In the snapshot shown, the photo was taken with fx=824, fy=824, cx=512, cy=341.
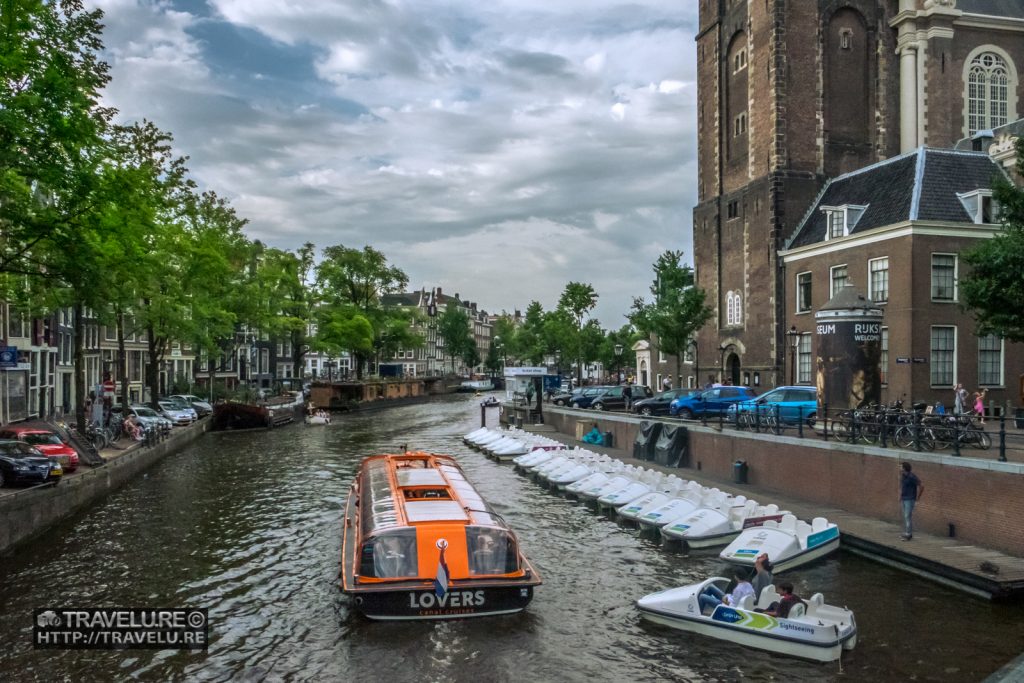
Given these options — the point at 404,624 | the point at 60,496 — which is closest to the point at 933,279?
the point at 404,624

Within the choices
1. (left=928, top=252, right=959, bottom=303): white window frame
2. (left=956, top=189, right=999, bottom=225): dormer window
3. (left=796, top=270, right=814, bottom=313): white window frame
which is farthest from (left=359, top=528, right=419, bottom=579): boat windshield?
(left=796, top=270, right=814, bottom=313): white window frame

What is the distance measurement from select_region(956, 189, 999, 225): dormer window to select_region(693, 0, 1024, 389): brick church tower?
424 inches

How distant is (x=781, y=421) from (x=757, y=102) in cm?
3028

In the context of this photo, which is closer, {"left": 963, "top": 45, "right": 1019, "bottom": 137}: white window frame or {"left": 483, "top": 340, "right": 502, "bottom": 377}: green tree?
{"left": 963, "top": 45, "right": 1019, "bottom": 137}: white window frame

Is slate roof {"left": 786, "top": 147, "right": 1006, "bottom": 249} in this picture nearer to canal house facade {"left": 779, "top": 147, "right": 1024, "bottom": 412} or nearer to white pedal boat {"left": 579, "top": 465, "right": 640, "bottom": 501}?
canal house facade {"left": 779, "top": 147, "right": 1024, "bottom": 412}

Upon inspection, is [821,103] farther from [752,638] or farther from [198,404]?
[198,404]

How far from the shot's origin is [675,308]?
5369 centimetres

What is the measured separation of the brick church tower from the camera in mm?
49031

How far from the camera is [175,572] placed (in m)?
19.4

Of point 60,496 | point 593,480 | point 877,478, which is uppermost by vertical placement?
point 877,478

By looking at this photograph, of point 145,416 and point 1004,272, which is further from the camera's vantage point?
point 145,416

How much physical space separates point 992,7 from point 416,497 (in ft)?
178

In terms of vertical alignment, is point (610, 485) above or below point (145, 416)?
below

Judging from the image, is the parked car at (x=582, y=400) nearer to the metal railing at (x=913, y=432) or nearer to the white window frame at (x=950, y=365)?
the white window frame at (x=950, y=365)
